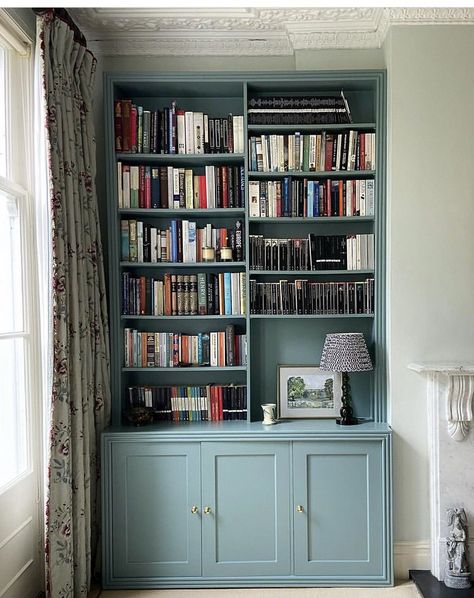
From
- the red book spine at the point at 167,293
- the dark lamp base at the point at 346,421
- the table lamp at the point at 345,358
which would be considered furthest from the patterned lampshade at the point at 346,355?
the red book spine at the point at 167,293

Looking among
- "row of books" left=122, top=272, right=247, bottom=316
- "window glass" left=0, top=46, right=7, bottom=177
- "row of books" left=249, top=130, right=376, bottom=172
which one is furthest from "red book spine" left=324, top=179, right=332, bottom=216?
"window glass" left=0, top=46, right=7, bottom=177

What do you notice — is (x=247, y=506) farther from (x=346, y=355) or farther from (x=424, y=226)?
(x=424, y=226)

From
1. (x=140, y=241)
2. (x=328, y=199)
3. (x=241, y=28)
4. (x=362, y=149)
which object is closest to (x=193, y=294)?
(x=140, y=241)

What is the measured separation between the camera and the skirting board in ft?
11.1

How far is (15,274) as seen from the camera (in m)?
2.89

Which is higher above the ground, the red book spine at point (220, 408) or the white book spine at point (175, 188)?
the white book spine at point (175, 188)

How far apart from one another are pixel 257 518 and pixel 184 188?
1840 mm

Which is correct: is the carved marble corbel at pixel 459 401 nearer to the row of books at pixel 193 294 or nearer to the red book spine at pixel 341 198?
the red book spine at pixel 341 198

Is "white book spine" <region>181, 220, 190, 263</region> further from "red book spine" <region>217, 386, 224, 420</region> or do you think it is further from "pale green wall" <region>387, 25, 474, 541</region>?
"pale green wall" <region>387, 25, 474, 541</region>

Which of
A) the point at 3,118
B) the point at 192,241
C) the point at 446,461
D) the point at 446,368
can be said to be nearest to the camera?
the point at 3,118

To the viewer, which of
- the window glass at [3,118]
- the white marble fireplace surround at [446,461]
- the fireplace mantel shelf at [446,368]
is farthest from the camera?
the white marble fireplace surround at [446,461]

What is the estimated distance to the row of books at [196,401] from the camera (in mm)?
3609

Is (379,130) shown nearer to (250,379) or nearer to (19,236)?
(250,379)

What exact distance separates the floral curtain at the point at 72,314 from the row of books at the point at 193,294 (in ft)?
0.85
